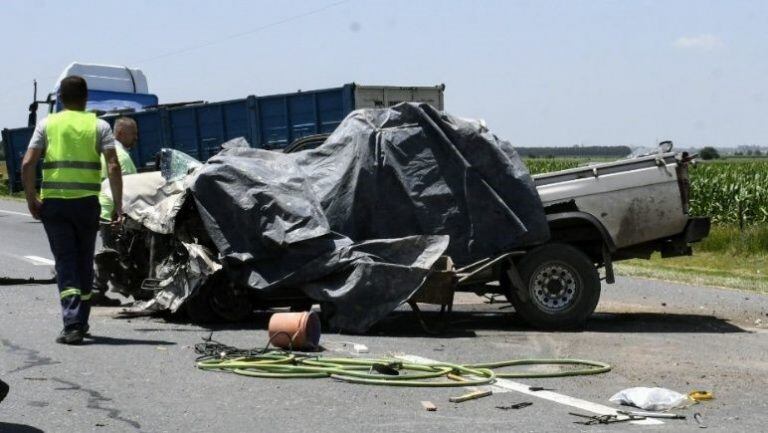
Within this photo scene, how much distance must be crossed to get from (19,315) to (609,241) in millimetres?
5202

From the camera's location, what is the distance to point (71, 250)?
9.32m

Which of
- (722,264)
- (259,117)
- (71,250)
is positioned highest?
(259,117)

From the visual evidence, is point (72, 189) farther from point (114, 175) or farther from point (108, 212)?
point (108, 212)

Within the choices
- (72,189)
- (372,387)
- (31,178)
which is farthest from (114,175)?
(372,387)

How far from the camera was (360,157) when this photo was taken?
1063cm

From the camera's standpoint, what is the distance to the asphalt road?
689 cm

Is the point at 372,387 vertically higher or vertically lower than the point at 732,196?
lower

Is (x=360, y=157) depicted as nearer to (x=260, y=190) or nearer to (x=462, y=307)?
(x=260, y=190)

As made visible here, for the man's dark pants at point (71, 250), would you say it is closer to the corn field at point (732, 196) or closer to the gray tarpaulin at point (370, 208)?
the gray tarpaulin at point (370, 208)

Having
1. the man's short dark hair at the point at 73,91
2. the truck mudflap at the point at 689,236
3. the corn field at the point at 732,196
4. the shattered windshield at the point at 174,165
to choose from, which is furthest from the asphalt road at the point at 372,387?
the corn field at the point at 732,196

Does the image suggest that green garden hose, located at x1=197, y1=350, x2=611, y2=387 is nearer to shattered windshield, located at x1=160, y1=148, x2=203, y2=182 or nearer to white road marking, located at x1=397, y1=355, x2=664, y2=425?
white road marking, located at x1=397, y1=355, x2=664, y2=425

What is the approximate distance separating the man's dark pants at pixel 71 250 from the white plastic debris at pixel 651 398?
4.06 m

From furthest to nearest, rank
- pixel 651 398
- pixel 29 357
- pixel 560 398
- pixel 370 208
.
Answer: pixel 370 208, pixel 29 357, pixel 560 398, pixel 651 398

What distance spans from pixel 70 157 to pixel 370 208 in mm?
2573
